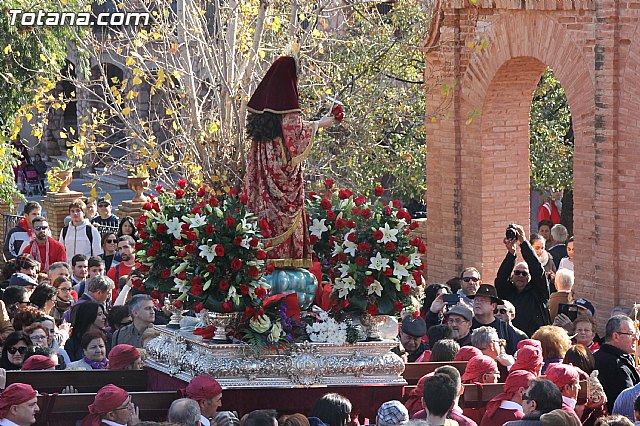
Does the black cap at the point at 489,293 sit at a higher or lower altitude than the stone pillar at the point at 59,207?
lower

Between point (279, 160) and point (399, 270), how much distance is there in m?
1.27

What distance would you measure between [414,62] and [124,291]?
9.53 m

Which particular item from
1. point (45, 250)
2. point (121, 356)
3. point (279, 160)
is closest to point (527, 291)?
point (279, 160)

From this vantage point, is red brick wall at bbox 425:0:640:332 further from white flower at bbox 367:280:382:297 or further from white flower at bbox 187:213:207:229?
white flower at bbox 187:213:207:229

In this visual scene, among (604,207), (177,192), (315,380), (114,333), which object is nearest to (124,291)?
(114,333)

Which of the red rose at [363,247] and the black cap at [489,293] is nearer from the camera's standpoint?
the red rose at [363,247]

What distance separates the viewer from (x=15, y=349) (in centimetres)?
1244

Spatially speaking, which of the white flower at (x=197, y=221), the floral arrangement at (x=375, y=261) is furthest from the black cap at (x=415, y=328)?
the white flower at (x=197, y=221)

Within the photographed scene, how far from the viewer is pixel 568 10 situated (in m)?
17.8

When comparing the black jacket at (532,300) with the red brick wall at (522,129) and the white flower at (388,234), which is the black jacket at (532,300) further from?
the white flower at (388,234)

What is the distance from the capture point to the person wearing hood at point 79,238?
19.6m

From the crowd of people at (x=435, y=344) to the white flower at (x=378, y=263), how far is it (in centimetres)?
73

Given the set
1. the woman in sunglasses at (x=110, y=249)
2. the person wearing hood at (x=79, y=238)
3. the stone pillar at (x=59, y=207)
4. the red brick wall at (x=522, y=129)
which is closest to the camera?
the red brick wall at (x=522, y=129)

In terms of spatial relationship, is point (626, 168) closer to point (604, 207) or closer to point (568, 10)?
point (604, 207)
